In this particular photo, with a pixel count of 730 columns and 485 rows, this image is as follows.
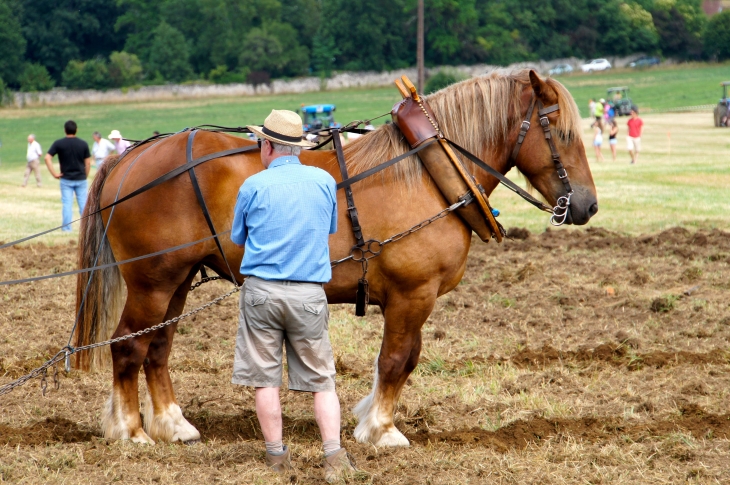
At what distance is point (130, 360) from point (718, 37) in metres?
87.5

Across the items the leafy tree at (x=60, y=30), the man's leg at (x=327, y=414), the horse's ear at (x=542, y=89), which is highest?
the leafy tree at (x=60, y=30)

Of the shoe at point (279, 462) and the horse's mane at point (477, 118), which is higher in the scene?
the horse's mane at point (477, 118)

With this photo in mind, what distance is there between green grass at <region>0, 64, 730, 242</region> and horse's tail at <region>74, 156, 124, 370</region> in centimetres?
774

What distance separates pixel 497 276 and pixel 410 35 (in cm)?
7823

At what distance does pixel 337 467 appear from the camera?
4.26 metres

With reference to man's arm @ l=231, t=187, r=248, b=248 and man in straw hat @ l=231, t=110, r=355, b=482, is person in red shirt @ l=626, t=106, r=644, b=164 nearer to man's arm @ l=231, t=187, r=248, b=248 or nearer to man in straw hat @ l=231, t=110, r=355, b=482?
man in straw hat @ l=231, t=110, r=355, b=482

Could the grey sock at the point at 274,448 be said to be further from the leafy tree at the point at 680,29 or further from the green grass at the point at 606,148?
the leafy tree at the point at 680,29

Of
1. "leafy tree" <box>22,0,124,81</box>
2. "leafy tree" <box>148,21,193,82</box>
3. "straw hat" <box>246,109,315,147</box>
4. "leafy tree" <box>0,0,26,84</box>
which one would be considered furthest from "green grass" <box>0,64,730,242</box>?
"leafy tree" <box>22,0,124,81</box>

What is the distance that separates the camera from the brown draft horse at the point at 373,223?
4828 millimetres

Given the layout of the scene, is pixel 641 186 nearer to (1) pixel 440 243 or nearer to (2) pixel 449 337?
(2) pixel 449 337

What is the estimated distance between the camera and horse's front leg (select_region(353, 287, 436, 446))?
484 cm

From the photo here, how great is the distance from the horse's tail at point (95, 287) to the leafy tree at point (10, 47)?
77.2m

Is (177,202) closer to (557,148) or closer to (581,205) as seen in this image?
(557,148)

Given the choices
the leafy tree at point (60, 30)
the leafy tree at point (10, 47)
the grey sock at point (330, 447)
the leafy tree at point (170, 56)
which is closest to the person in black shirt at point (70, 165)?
the grey sock at point (330, 447)
